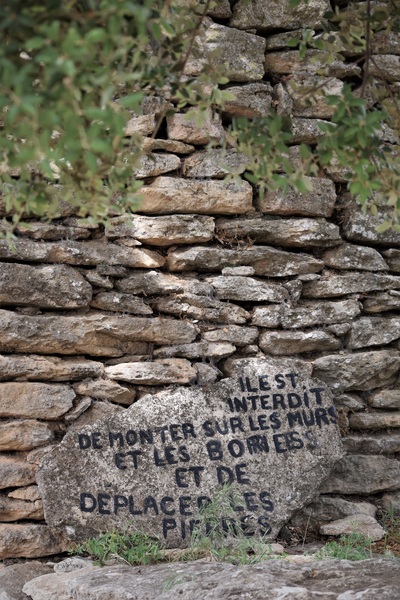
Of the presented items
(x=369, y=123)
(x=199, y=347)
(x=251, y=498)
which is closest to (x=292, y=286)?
(x=199, y=347)

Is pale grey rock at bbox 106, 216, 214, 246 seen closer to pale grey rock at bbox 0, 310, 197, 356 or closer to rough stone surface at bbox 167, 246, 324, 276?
rough stone surface at bbox 167, 246, 324, 276

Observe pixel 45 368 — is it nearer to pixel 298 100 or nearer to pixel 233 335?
pixel 233 335

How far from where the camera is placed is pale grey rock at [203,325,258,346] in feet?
13.2

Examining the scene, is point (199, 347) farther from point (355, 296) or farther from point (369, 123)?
point (369, 123)

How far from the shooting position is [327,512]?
3.96 m

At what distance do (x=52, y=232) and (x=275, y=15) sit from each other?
185 centimetres

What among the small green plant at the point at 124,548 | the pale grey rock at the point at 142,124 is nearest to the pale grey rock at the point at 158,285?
the pale grey rock at the point at 142,124

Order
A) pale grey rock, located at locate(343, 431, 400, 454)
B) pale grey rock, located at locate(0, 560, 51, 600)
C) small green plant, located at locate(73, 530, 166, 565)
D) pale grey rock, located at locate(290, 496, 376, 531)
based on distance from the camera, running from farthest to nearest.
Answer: pale grey rock, located at locate(343, 431, 400, 454), pale grey rock, located at locate(290, 496, 376, 531), small green plant, located at locate(73, 530, 166, 565), pale grey rock, located at locate(0, 560, 51, 600)

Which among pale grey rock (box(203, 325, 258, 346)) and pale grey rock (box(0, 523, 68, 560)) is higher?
pale grey rock (box(203, 325, 258, 346))

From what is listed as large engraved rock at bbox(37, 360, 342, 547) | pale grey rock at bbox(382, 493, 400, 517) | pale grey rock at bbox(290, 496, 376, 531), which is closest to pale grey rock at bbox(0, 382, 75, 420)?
large engraved rock at bbox(37, 360, 342, 547)

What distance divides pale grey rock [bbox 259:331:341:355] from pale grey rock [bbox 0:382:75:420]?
3.68 ft

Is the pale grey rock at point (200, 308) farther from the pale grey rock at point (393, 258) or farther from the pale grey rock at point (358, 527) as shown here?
the pale grey rock at point (358, 527)

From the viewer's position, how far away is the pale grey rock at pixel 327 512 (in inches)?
154

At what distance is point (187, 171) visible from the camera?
416 centimetres
